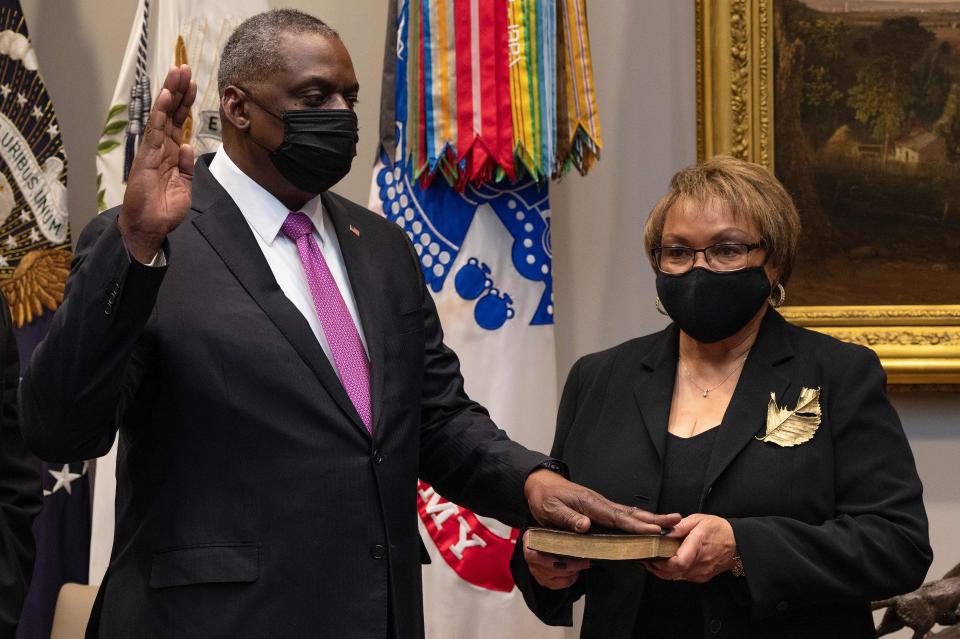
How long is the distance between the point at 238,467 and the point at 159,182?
53 cm

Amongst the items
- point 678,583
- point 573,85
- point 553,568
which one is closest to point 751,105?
point 573,85

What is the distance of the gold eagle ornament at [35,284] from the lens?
4.19 metres

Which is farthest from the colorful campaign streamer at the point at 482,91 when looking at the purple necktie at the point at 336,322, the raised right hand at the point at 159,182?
the raised right hand at the point at 159,182

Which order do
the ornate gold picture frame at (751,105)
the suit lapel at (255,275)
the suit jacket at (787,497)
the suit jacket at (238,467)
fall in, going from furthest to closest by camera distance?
the ornate gold picture frame at (751,105), the suit jacket at (787,497), the suit lapel at (255,275), the suit jacket at (238,467)

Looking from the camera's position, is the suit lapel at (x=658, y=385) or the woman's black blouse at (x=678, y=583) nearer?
the woman's black blouse at (x=678, y=583)

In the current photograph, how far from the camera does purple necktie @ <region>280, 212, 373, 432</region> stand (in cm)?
229

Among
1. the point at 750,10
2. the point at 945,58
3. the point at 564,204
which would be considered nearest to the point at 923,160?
the point at 945,58

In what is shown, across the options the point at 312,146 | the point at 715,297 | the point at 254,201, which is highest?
the point at 312,146

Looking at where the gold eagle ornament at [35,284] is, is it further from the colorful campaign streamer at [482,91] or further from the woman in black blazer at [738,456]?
the woman in black blazer at [738,456]

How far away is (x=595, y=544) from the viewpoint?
234 centimetres

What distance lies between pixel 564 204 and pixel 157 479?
285 cm

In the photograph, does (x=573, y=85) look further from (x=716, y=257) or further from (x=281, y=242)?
(x=281, y=242)

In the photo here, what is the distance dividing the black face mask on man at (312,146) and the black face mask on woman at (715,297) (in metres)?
0.89

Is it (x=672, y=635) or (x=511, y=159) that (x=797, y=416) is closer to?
(x=672, y=635)
